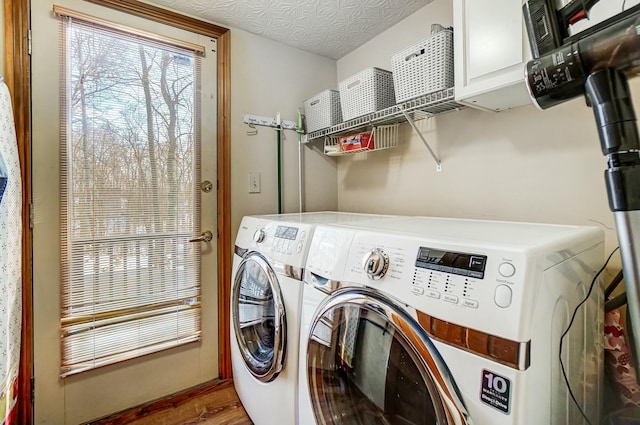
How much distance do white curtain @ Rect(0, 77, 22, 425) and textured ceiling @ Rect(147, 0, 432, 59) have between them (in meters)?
1.05

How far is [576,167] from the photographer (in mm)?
1228

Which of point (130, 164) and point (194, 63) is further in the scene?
point (194, 63)

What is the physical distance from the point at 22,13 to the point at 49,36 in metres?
0.12

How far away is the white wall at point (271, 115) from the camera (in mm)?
2010

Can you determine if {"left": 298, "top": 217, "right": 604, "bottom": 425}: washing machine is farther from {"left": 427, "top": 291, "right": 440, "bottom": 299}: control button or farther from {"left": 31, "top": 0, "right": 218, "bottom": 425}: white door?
{"left": 31, "top": 0, "right": 218, "bottom": 425}: white door

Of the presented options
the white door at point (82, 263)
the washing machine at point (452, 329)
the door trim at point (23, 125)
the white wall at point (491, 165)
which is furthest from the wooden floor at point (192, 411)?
the white wall at point (491, 165)

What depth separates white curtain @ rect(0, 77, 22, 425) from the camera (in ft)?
3.94

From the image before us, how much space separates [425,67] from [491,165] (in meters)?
0.57

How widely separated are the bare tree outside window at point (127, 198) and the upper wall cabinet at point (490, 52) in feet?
4.87

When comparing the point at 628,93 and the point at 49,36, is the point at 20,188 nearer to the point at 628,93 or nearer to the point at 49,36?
the point at 49,36

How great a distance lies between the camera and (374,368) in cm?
91

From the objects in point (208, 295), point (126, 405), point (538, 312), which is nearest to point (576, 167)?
point (538, 312)

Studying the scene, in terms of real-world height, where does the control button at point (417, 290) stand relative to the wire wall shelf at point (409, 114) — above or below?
below

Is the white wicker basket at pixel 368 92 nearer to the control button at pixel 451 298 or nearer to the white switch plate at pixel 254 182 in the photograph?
the white switch plate at pixel 254 182
